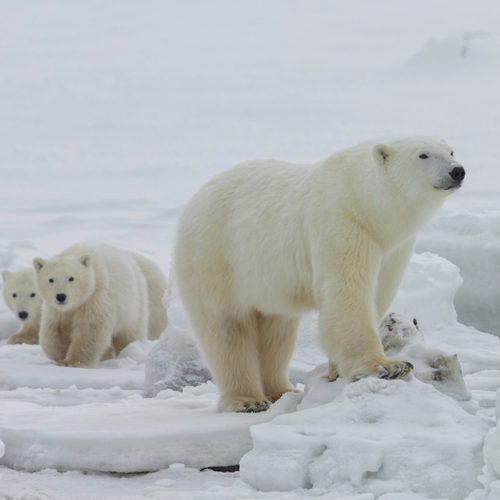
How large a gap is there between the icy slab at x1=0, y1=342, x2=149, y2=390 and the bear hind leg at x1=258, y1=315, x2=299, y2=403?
1.86 metres

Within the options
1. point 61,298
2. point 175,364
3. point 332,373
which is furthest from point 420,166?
point 61,298

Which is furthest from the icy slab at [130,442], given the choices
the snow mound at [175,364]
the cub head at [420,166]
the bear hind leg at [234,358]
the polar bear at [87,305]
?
the polar bear at [87,305]

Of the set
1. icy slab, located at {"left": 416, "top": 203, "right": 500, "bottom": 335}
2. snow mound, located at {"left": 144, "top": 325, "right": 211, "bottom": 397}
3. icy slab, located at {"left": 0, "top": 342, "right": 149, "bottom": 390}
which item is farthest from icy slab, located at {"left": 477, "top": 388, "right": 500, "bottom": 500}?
icy slab, located at {"left": 416, "top": 203, "right": 500, "bottom": 335}

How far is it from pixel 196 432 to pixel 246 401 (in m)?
0.69

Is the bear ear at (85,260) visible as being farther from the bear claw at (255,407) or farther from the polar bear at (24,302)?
the bear claw at (255,407)

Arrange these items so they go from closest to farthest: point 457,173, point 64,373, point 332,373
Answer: point 457,173 → point 332,373 → point 64,373

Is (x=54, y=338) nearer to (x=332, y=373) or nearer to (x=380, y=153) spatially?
(x=332, y=373)

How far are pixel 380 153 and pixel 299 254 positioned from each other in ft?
1.89

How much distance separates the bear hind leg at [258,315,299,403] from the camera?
16.8ft

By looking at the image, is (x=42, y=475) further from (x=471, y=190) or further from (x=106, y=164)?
(x=106, y=164)

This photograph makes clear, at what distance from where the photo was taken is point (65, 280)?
7957 mm

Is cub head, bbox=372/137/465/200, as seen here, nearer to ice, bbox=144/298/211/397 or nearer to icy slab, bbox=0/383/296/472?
icy slab, bbox=0/383/296/472

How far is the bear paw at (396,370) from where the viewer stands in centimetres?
409

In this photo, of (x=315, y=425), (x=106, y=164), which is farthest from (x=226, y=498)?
(x=106, y=164)
